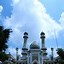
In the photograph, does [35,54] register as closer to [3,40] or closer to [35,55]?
[35,55]

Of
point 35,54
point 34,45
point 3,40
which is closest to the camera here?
point 3,40

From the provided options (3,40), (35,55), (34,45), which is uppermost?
(34,45)

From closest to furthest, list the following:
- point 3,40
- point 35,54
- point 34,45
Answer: point 3,40 < point 34,45 < point 35,54

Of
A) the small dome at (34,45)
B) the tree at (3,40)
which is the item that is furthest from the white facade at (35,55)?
the tree at (3,40)

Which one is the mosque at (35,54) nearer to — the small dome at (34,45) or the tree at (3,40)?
the small dome at (34,45)

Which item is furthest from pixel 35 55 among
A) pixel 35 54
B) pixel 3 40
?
pixel 3 40

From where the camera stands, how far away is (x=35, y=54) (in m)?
101

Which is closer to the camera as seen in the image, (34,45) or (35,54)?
(34,45)

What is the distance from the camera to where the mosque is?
3920 inches

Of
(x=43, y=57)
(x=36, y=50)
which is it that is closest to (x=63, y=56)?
(x=36, y=50)

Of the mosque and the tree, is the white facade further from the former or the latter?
the tree

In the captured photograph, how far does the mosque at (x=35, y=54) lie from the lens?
99.6 metres

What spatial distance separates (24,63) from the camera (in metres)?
106

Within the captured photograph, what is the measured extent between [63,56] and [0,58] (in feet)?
136
